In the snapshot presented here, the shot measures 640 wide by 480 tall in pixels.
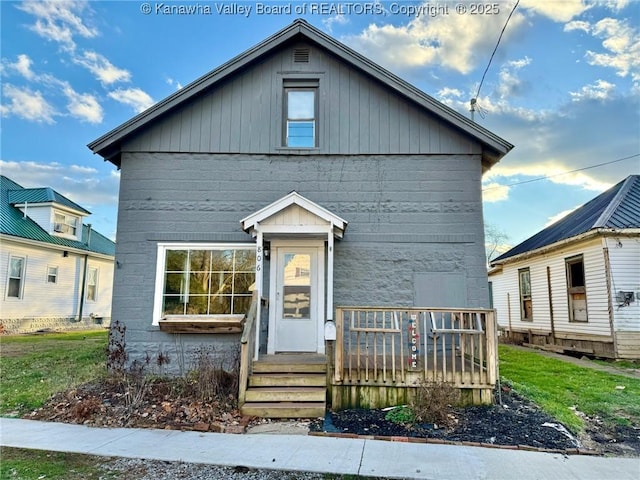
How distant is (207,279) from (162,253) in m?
1.09

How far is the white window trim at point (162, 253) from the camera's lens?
809 cm

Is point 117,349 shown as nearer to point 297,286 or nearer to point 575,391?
point 297,286

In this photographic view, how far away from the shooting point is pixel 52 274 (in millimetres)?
18062

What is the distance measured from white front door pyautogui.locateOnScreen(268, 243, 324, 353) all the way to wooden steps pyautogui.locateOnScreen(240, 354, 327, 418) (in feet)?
2.79

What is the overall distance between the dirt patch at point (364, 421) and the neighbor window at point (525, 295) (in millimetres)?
10475

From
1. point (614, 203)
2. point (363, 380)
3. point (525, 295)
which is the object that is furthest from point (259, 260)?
point (525, 295)

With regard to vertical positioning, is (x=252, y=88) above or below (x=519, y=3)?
below

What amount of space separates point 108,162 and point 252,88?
142 inches

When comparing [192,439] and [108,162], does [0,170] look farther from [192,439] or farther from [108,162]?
[192,439]

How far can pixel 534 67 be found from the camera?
12.3 metres

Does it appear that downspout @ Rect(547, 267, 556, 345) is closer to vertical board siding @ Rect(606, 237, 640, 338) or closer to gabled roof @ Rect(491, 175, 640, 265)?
gabled roof @ Rect(491, 175, 640, 265)

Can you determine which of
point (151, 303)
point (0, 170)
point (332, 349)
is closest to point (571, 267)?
point (332, 349)

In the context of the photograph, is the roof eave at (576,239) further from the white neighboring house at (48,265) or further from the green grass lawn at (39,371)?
the white neighboring house at (48,265)

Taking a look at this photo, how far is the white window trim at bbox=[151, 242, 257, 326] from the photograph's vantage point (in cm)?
809
